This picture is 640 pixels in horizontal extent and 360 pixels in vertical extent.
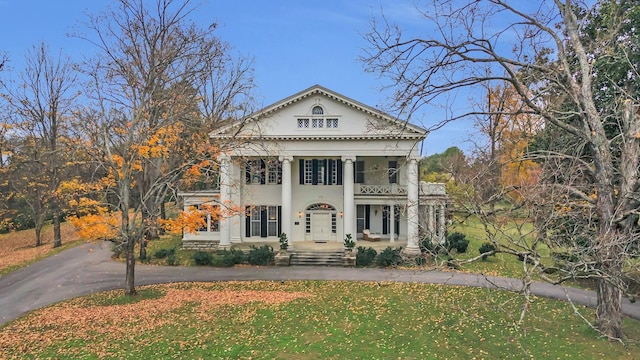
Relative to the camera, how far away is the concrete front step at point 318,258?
24625mm

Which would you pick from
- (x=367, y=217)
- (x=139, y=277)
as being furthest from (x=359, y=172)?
(x=139, y=277)

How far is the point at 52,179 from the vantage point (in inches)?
1191

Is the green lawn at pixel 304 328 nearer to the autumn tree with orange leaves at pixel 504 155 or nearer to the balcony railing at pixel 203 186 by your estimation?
the autumn tree with orange leaves at pixel 504 155

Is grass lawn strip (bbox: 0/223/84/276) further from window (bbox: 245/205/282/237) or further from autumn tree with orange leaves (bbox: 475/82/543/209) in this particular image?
autumn tree with orange leaves (bbox: 475/82/543/209)

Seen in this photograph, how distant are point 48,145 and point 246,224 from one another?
15.6 meters

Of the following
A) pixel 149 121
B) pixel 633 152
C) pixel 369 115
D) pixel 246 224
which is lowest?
pixel 246 224

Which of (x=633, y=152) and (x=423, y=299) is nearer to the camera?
(x=633, y=152)

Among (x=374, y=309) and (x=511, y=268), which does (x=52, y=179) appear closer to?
(x=374, y=309)

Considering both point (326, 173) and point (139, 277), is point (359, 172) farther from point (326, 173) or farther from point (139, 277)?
→ point (139, 277)

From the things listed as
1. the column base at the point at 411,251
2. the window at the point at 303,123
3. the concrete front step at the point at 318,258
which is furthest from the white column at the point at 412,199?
the window at the point at 303,123

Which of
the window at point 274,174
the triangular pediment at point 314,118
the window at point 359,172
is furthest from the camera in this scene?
the window at point 359,172

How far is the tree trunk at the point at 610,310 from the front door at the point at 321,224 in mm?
18732

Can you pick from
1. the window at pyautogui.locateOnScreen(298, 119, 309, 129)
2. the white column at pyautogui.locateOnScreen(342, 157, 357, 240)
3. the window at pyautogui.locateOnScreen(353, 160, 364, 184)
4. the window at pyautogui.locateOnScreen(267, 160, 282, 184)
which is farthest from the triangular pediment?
the window at pyautogui.locateOnScreen(353, 160, 364, 184)

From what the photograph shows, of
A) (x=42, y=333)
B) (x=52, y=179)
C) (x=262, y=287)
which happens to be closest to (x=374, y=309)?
(x=262, y=287)
